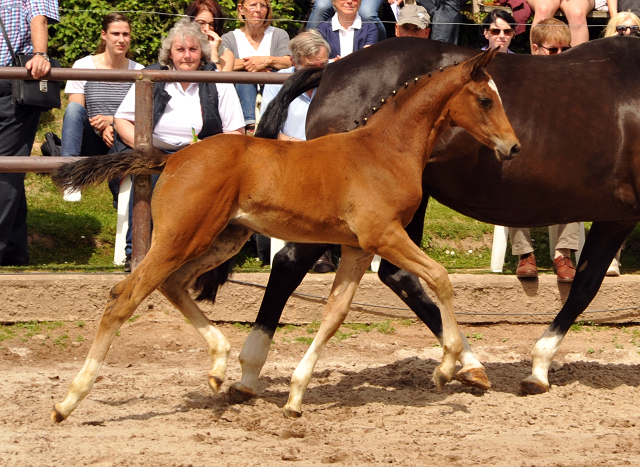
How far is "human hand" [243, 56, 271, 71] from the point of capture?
24.1 ft

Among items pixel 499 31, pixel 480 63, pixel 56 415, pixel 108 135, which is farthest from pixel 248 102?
pixel 56 415

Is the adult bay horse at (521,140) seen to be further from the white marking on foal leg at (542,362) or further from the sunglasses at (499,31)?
the sunglasses at (499,31)

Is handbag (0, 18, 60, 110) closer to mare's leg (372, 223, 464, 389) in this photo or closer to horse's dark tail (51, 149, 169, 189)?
horse's dark tail (51, 149, 169, 189)

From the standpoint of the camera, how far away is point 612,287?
247 inches

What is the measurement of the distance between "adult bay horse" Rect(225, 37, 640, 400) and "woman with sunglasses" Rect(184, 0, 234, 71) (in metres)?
2.56

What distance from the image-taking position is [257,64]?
7348 mm

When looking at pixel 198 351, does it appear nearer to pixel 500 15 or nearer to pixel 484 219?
pixel 484 219

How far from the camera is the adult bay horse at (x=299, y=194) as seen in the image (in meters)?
3.91

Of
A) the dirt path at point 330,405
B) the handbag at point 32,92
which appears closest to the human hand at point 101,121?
the handbag at point 32,92

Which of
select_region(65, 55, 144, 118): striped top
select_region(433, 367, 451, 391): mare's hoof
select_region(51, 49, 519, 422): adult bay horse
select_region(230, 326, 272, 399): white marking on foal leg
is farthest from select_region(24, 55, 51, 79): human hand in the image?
select_region(433, 367, 451, 391): mare's hoof

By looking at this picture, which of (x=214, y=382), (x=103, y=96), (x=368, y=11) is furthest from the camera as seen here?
(x=368, y=11)

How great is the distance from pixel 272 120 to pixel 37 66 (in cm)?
180

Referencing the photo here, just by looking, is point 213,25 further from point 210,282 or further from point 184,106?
point 210,282

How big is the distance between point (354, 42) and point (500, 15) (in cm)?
130
